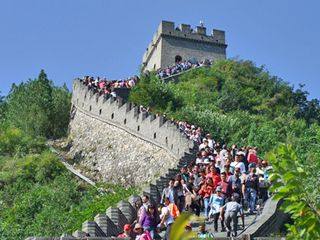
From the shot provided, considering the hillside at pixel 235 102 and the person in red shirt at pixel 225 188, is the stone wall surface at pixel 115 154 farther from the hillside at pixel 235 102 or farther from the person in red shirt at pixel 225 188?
the person in red shirt at pixel 225 188

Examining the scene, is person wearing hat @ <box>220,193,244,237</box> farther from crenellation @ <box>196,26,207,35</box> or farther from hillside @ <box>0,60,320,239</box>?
crenellation @ <box>196,26,207,35</box>

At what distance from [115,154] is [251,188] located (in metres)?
17.7

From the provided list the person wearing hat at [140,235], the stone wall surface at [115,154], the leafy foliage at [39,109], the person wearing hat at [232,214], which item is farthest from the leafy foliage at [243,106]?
the person wearing hat at [140,235]

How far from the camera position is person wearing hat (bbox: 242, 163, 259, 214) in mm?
15852

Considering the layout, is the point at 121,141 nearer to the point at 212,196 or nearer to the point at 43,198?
the point at 43,198

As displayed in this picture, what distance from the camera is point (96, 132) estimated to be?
119 ft

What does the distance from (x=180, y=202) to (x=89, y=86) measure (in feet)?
76.0

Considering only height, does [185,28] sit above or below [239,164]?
above

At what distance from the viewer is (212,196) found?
1473cm

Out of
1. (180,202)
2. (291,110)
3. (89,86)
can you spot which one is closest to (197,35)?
(291,110)

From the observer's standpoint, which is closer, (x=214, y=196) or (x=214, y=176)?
(x=214, y=196)

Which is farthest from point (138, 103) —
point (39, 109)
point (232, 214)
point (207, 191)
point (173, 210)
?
point (232, 214)

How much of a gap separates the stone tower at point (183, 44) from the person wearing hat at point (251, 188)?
127ft

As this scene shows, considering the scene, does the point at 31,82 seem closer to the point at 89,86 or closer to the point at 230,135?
the point at 89,86
